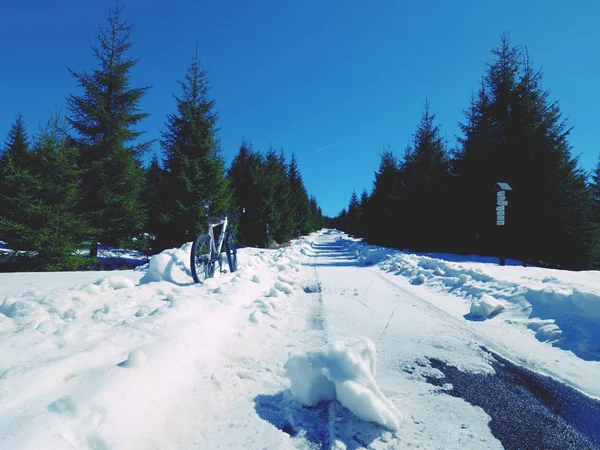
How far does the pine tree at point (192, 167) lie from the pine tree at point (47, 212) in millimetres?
4018

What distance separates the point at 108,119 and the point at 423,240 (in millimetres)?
19205

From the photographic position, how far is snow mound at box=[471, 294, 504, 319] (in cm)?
426

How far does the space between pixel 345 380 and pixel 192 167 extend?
48.0 feet

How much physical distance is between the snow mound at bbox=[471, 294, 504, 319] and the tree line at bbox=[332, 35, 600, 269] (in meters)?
7.13

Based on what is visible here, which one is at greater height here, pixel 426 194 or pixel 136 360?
pixel 426 194

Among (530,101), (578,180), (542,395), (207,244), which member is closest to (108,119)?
(207,244)

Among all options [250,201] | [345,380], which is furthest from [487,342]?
[250,201]

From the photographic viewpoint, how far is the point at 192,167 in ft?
48.4

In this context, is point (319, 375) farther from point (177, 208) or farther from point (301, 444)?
point (177, 208)

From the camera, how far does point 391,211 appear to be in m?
23.3

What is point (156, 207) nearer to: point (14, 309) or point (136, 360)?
point (14, 309)

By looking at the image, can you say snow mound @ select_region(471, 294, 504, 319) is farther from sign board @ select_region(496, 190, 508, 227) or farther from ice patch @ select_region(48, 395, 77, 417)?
sign board @ select_region(496, 190, 508, 227)

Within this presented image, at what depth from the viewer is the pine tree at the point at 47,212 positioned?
9477 mm

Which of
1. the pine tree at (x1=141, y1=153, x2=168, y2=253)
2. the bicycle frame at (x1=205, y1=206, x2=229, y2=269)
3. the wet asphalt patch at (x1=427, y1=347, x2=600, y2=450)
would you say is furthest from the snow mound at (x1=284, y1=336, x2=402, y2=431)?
the pine tree at (x1=141, y1=153, x2=168, y2=253)
